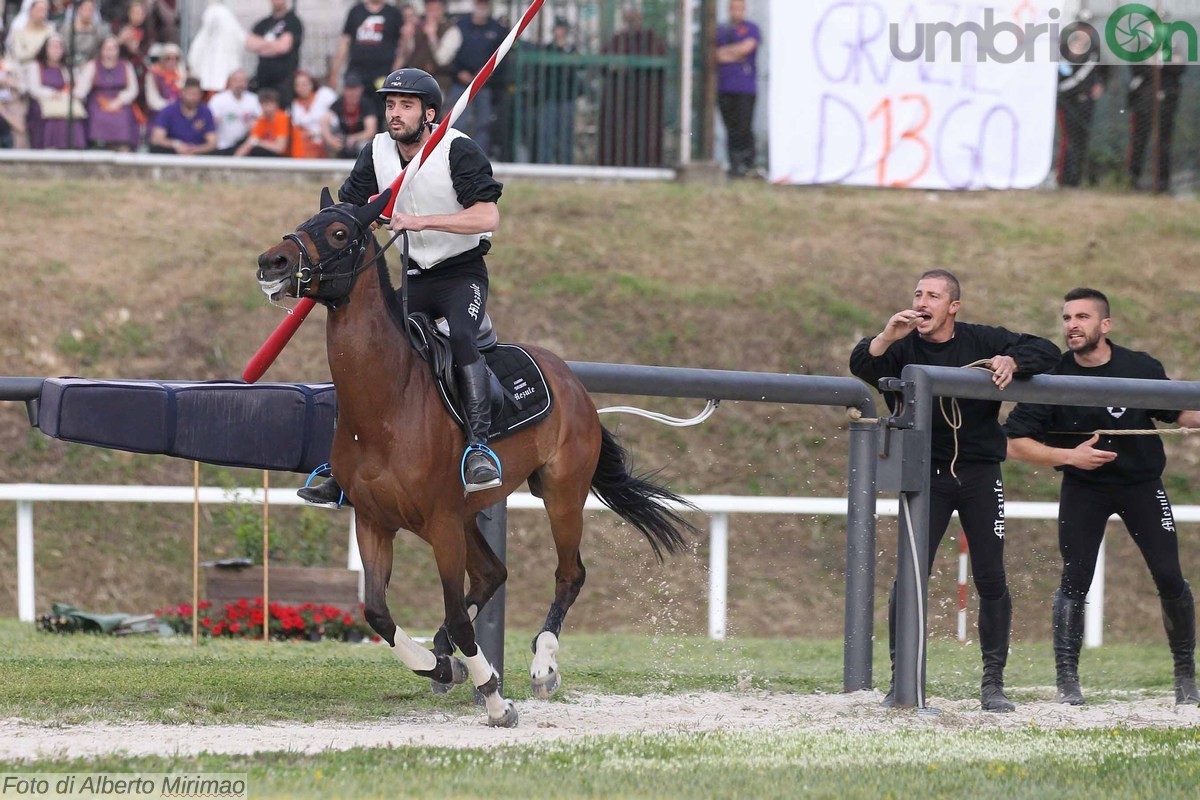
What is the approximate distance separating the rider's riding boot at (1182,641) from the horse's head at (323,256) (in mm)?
4703

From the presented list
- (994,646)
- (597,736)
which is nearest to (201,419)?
(597,736)

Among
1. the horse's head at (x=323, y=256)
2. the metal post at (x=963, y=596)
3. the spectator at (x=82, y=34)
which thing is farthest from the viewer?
the spectator at (x=82, y=34)

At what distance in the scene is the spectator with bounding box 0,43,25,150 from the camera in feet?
57.9

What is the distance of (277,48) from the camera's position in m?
17.9

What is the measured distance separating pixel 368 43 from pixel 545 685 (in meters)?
11.9

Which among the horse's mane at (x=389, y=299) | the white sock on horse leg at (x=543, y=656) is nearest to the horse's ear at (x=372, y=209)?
the horse's mane at (x=389, y=299)

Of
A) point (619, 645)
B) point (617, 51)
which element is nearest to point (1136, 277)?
point (617, 51)

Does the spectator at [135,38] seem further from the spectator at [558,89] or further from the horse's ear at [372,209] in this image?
the horse's ear at [372,209]

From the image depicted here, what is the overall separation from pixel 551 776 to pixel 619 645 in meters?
5.78

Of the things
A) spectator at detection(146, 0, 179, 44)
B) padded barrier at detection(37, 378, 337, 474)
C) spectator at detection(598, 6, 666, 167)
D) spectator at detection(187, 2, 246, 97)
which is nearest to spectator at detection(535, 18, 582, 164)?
spectator at detection(598, 6, 666, 167)

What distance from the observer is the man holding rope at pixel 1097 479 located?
8.47 meters

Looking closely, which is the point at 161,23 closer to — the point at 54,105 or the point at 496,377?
the point at 54,105

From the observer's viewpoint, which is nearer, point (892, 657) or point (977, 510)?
point (892, 657)

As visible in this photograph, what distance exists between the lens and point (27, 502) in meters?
12.2
